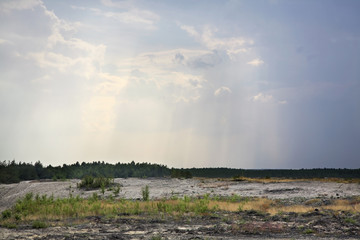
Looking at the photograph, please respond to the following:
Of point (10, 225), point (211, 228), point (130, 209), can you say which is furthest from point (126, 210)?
point (211, 228)

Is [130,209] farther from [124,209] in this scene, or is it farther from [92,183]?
[92,183]

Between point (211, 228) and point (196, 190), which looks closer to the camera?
point (211, 228)

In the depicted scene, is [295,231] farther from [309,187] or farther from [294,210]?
[309,187]

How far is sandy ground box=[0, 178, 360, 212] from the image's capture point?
34.8 m

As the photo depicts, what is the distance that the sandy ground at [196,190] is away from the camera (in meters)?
34.8

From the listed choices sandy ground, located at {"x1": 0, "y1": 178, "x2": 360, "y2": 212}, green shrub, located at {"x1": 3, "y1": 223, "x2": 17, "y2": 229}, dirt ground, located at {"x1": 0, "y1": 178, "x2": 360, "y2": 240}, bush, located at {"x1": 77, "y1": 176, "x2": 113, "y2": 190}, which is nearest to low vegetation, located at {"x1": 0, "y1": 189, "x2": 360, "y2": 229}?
green shrub, located at {"x1": 3, "y1": 223, "x2": 17, "y2": 229}

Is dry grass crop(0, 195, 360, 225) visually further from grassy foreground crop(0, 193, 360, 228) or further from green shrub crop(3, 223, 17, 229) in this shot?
green shrub crop(3, 223, 17, 229)

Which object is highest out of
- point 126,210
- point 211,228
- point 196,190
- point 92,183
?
point 92,183

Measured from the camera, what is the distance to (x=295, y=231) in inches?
734

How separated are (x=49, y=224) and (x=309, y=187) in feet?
87.8

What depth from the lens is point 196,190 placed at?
1491 inches

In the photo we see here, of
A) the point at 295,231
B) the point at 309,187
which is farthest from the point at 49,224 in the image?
the point at 309,187

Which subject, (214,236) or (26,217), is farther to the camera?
(26,217)

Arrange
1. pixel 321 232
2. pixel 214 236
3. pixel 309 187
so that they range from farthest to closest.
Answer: pixel 309 187
pixel 321 232
pixel 214 236
